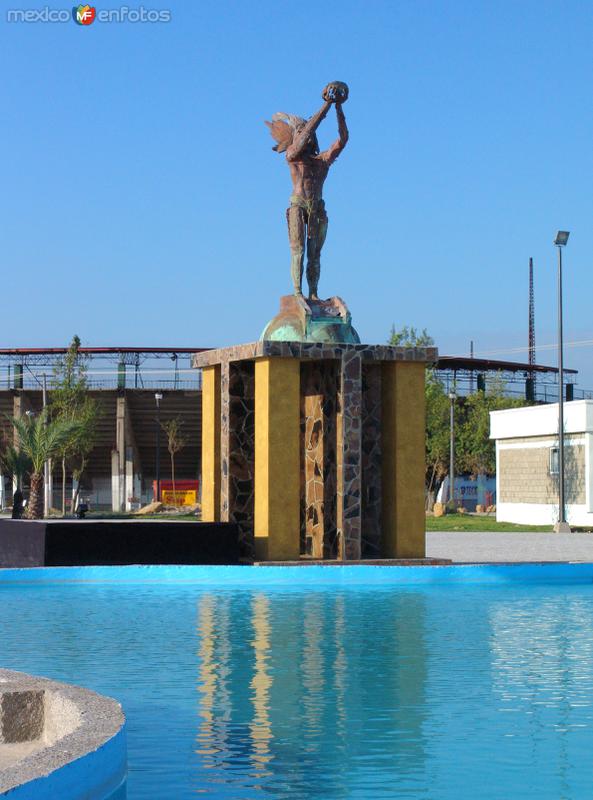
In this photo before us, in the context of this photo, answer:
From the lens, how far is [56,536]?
687 inches

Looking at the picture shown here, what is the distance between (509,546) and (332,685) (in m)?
16.9

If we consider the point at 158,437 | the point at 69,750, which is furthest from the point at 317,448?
the point at 158,437

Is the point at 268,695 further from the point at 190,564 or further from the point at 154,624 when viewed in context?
the point at 190,564

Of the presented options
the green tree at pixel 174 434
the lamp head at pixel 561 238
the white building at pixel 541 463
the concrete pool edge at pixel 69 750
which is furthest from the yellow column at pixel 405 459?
the green tree at pixel 174 434

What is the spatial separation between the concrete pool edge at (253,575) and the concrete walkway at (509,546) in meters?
2.85

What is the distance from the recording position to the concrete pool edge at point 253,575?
1667 cm

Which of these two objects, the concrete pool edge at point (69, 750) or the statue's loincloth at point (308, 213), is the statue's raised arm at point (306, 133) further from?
the concrete pool edge at point (69, 750)

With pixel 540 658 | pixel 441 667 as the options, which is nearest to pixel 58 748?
pixel 441 667

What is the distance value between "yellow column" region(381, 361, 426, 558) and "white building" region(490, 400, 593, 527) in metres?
20.5

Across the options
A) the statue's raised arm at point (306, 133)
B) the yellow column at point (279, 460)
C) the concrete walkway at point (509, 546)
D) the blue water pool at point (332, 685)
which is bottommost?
the blue water pool at point (332, 685)

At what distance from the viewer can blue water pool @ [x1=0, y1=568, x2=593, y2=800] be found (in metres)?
6.38

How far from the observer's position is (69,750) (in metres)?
5.09

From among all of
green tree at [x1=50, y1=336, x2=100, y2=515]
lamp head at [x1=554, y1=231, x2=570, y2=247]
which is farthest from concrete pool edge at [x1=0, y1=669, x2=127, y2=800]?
green tree at [x1=50, y1=336, x2=100, y2=515]

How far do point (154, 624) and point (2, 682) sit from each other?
5.93 meters
